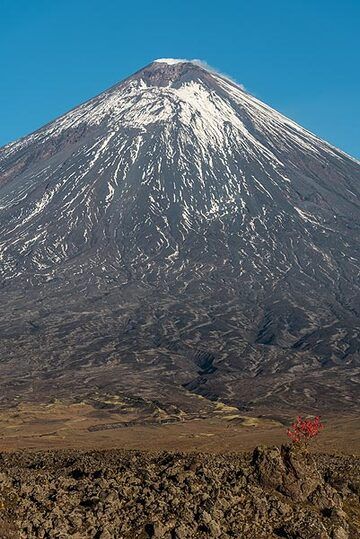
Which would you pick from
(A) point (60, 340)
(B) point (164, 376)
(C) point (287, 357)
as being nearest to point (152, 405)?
(B) point (164, 376)

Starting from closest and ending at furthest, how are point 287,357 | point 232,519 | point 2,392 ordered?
1. point 232,519
2. point 2,392
3. point 287,357

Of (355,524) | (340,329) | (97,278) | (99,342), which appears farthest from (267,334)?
(355,524)

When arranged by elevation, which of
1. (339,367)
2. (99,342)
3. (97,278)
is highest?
(97,278)

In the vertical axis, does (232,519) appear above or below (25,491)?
below

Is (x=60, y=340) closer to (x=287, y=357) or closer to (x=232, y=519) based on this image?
(x=287, y=357)

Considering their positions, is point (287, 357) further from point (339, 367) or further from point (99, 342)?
point (99, 342)

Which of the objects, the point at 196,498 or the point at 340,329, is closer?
the point at 196,498

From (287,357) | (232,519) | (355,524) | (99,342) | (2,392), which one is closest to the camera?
(232,519)
